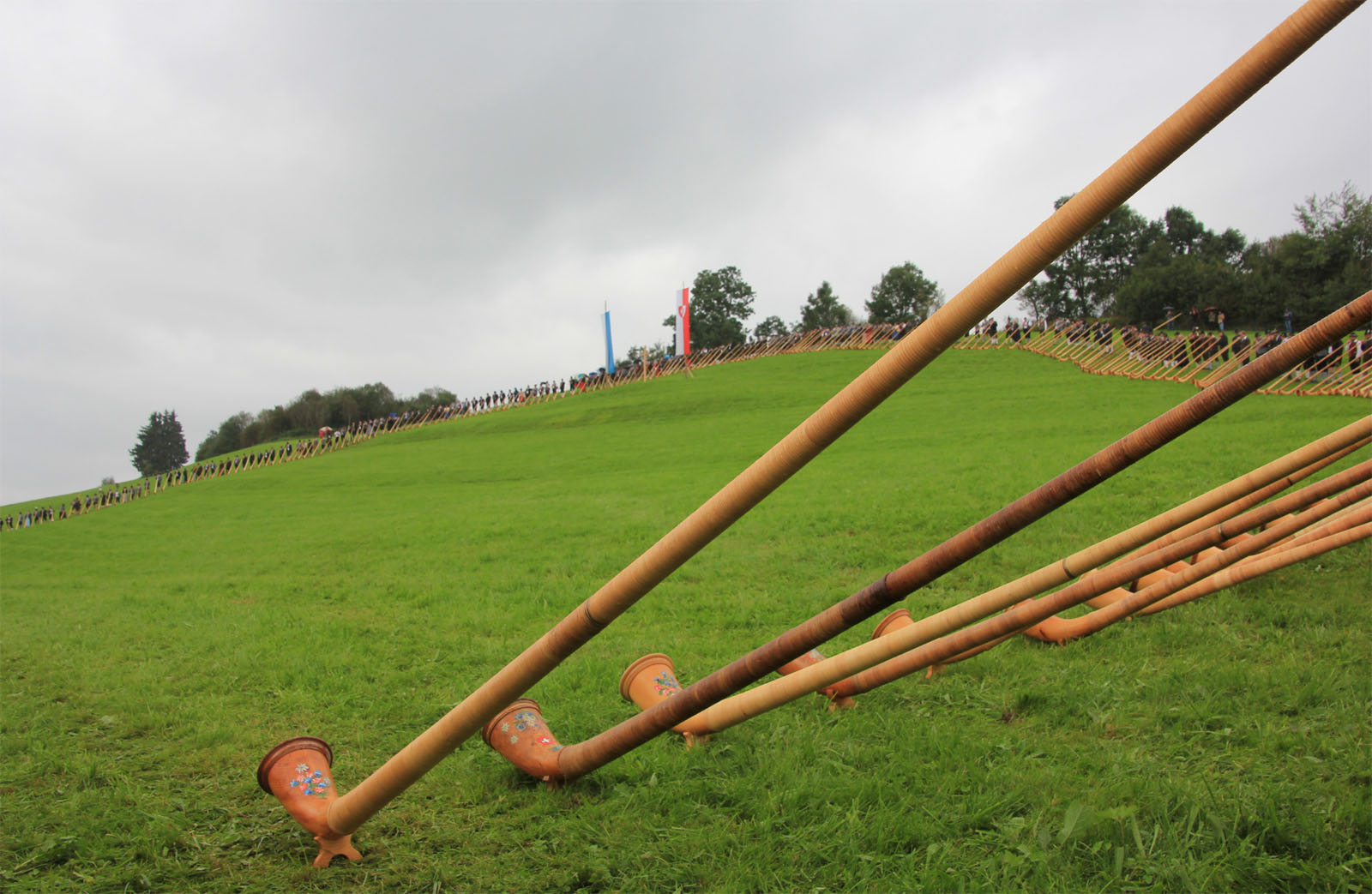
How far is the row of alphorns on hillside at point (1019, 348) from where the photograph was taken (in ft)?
62.0

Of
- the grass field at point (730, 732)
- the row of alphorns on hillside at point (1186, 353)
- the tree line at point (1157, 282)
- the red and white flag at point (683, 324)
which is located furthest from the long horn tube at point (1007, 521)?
the red and white flag at point (683, 324)

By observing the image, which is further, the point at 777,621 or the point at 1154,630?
the point at 777,621

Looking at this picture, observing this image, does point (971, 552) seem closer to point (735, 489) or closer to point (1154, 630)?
point (735, 489)

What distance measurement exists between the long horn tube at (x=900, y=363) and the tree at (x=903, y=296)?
254 ft

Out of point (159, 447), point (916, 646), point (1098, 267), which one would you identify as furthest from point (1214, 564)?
point (159, 447)

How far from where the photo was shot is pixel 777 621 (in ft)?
18.5

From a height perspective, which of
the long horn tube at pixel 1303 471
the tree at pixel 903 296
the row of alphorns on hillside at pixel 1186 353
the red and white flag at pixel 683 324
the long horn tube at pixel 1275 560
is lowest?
the long horn tube at pixel 1275 560

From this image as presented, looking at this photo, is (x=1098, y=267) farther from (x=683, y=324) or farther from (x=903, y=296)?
(x=683, y=324)

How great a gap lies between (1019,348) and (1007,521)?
38099 millimetres

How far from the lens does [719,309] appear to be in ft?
292

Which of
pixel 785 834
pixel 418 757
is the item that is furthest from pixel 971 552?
pixel 418 757

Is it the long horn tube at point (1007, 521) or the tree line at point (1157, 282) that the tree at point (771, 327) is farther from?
the long horn tube at point (1007, 521)

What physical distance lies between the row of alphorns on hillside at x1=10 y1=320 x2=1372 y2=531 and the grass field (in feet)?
10.7

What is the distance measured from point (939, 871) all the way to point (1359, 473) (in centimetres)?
291
